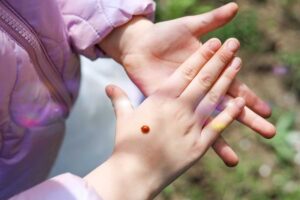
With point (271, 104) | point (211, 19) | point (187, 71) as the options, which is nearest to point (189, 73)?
point (187, 71)

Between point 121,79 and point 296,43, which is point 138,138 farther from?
point 296,43

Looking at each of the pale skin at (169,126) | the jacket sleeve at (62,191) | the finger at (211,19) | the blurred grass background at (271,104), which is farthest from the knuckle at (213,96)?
the blurred grass background at (271,104)

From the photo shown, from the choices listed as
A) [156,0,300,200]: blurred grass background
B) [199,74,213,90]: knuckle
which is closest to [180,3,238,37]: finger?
[199,74,213,90]: knuckle

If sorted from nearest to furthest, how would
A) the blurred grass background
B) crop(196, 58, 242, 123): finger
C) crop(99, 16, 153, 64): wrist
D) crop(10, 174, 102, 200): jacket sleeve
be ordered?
1. crop(10, 174, 102, 200): jacket sleeve
2. crop(196, 58, 242, 123): finger
3. crop(99, 16, 153, 64): wrist
4. the blurred grass background

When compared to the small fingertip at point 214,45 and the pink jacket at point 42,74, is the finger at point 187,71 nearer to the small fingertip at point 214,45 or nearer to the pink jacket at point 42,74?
the small fingertip at point 214,45

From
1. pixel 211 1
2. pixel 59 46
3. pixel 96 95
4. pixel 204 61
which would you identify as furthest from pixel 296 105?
pixel 59 46

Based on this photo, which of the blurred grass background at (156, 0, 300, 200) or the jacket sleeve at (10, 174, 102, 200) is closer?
the jacket sleeve at (10, 174, 102, 200)

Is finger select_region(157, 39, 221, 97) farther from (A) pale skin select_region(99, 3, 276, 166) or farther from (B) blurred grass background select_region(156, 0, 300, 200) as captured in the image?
(B) blurred grass background select_region(156, 0, 300, 200)
